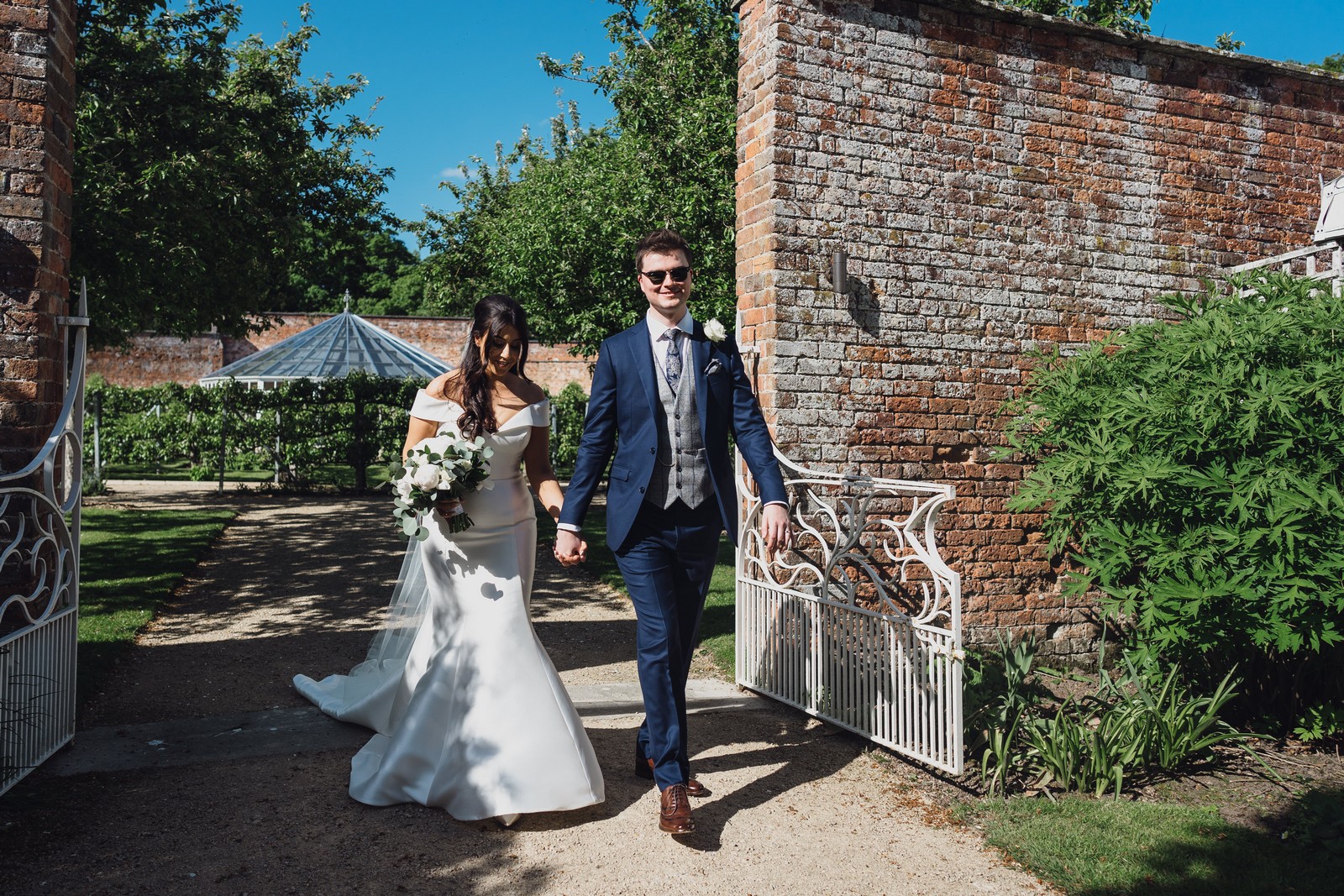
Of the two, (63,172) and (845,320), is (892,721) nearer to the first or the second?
(845,320)

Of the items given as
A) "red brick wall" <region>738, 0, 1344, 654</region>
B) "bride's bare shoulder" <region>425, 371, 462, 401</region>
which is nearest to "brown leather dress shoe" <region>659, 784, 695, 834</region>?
"bride's bare shoulder" <region>425, 371, 462, 401</region>

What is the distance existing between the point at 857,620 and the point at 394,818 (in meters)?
2.28

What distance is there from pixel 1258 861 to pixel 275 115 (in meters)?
11.9

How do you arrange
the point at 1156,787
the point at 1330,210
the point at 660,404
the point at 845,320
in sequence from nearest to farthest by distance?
the point at 660,404 → the point at 1156,787 → the point at 845,320 → the point at 1330,210

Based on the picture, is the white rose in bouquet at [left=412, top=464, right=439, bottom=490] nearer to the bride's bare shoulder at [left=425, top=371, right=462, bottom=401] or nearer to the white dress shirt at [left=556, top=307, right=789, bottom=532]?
the bride's bare shoulder at [left=425, top=371, right=462, bottom=401]

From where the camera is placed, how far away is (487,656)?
3.84 meters

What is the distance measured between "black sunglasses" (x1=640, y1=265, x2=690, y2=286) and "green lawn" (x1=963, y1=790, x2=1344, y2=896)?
2.49 m

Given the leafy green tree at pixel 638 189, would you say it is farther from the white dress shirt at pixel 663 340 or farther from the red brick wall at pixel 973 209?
the white dress shirt at pixel 663 340

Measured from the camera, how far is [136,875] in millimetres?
3170

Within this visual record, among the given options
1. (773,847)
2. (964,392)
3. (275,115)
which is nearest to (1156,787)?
(773,847)

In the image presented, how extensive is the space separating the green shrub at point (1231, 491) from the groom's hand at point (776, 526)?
7.29 feet

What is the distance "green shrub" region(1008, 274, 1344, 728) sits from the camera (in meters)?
4.52

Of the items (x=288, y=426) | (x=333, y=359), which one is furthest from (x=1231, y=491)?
(x=333, y=359)

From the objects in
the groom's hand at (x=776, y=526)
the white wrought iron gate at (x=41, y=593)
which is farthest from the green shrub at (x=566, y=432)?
the groom's hand at (x=776, y=526)
